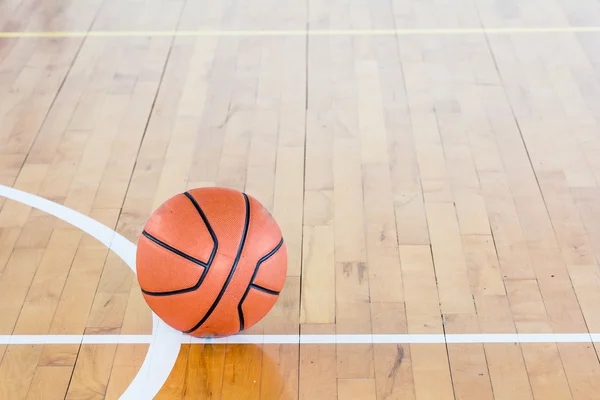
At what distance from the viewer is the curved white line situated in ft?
12.4

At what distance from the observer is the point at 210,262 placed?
360 cm

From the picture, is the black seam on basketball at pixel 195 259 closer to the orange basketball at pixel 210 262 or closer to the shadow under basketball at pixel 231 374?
the orange basketball at pixel 210 262

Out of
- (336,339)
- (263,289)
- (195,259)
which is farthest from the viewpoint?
(336,339)

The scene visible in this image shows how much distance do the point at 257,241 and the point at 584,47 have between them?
13.4 feet

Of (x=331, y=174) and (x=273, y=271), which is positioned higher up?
(x=273, y=271)

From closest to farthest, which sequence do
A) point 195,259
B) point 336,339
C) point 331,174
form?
1. point 195,259
2. point 336,339
3. point 331,174

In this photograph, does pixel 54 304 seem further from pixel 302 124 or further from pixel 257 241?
pixel 302 124

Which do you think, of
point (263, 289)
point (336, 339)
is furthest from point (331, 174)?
point (263, 289)

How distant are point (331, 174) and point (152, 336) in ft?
5.63

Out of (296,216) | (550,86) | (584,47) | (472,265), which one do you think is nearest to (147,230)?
(296,216)

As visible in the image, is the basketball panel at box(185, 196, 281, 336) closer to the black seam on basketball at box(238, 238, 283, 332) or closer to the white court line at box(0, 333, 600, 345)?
the black seam on basketball at box(238, 238, 283, 332)

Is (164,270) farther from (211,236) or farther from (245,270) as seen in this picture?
(245,270)

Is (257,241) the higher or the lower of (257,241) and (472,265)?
the higher

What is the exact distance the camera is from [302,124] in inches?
222
